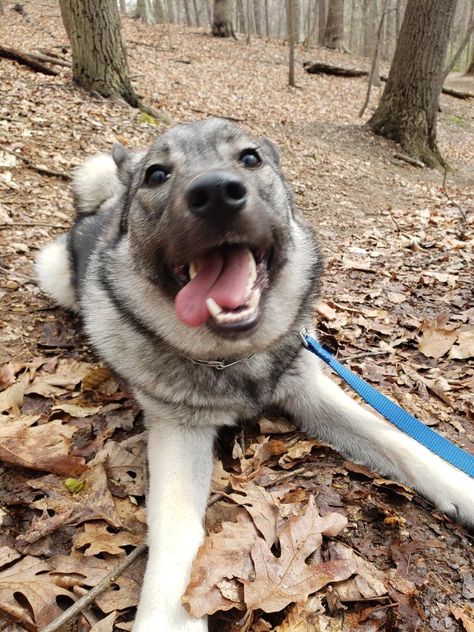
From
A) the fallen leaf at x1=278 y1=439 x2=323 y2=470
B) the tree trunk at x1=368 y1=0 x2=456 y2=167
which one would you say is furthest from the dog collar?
the tree trunk at x1=368 y1=0 x2=456 y2=167

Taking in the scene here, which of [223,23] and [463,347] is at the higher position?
[223,23]

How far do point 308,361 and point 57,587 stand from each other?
65.0 inches

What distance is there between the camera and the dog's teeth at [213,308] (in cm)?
205

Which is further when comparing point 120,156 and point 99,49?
point 99,49

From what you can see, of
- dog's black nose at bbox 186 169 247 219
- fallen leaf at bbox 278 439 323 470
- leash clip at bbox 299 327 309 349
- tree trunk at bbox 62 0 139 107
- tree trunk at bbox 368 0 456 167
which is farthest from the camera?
tree trunk at bbox 368 0 456 167

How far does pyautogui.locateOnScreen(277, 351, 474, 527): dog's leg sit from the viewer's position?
2.21 metres

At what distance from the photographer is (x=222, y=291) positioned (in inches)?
83.9

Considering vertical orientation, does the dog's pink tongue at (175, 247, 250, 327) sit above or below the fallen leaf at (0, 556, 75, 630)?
above

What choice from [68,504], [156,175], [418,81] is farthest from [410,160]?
[68,504]

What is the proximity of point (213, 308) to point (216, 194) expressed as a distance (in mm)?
474

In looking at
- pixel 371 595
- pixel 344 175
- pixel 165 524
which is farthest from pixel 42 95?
pixel 371 595

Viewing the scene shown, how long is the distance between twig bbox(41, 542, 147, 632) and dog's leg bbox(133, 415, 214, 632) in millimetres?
93

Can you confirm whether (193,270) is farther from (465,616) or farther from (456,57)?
(456,57)

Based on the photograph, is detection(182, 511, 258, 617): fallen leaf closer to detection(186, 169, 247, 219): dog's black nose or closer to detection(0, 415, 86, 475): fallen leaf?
detection(0, 415, 86, 475): fallen leaf
